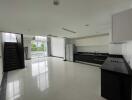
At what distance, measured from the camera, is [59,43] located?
1039 centimetres

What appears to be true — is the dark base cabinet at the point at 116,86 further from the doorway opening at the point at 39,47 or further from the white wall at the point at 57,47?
the doorway opening at the point at 39,47

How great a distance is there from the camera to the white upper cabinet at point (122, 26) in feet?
5.39

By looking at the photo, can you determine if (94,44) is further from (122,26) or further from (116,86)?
(116,86)

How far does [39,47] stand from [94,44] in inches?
308

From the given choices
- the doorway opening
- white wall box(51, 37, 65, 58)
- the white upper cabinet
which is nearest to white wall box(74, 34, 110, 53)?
white wall box(51, 37, 65, 58)

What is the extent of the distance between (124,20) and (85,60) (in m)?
5.00

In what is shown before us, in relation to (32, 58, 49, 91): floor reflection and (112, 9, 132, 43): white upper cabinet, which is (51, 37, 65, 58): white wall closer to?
(32, 58, 49, 91): floor reflection

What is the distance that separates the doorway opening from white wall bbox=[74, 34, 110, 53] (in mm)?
5649

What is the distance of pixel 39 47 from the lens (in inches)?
444

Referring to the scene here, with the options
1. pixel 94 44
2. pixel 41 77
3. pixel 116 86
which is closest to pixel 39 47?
pixel 94 44

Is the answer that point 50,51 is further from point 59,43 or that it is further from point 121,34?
point 121,34

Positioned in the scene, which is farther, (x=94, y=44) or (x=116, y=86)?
(x=94, y=44)

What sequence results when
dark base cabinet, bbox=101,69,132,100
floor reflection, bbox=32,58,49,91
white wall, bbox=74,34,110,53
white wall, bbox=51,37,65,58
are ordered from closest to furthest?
dark base cabinet, bbox=101,69,132,100, floor reflection, bbox=32,58,49,91, white wall, bbox=74,34,110,53, white wall, bbox=51,37,65,58

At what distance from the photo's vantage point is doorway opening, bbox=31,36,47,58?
34.5 feet
